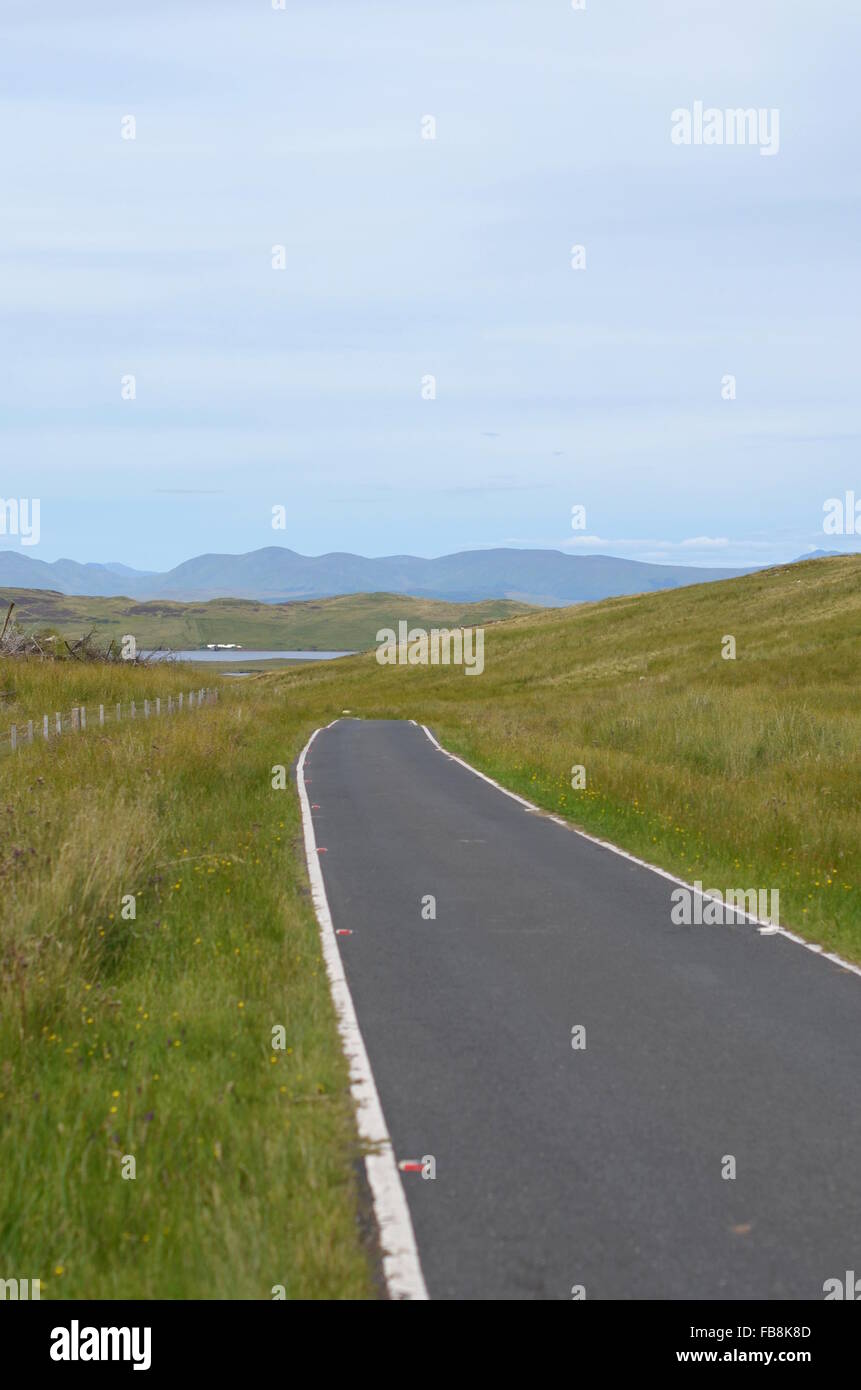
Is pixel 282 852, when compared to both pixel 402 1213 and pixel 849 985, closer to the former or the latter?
pixel 849 985

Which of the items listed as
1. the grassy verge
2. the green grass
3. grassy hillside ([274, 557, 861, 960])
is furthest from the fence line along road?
grassy hillside ([274, 557, 861, 960])

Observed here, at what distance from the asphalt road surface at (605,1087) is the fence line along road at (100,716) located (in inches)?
394

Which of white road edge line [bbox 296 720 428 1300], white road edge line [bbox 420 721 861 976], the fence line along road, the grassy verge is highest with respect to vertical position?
the fence line along road

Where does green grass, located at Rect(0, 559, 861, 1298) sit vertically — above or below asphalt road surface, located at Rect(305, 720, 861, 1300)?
above

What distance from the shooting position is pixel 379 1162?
5723mm

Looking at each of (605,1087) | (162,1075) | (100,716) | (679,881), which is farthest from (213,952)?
(100,716)

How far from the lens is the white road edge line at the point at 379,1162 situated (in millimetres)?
4660

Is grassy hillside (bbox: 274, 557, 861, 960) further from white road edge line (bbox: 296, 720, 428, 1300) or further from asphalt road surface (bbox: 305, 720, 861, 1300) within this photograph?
white road edge line (bbox: 296, 720, 428, 1300)

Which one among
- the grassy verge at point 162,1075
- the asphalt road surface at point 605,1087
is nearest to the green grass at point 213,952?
the grassy verge at point 162,1075

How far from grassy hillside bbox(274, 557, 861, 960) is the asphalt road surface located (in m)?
1.46

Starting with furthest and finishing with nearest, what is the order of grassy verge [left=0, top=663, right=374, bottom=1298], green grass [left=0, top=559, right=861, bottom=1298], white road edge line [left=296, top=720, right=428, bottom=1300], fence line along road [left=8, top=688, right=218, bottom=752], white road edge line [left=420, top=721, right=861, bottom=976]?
fence line along road [left=8, top=688, right=218, bottom=752], white road edge line [left=420, top=721, right=861, bottom=976], green grass [left=0, top=559, right=861, bottom=1298], grassy verge [left=0, top=663, right=374, bottom=1298], white road edge line [left=296, top=720, right=428, bottom=1300]

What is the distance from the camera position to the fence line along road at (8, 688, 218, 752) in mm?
20719
